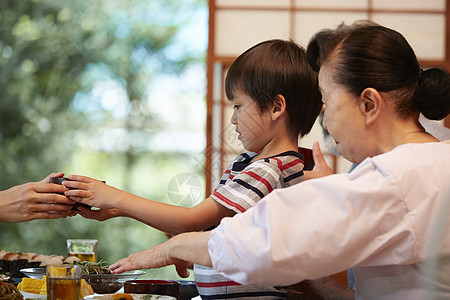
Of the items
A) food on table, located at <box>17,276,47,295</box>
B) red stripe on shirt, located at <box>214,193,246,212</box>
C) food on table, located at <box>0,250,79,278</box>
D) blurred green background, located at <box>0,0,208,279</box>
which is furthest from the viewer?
blurred green background, located at <box>0,0,208,279</box>

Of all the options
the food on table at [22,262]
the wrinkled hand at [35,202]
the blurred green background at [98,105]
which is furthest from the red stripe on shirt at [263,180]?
the blurred green background at [98,105]

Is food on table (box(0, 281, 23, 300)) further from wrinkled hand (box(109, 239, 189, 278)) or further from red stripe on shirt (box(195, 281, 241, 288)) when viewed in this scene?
red stripe on shirt (box(195, 281, 241, 288))

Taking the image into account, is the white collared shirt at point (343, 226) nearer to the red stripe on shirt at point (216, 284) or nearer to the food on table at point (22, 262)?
the red stripe on shirt at point (216, 284)

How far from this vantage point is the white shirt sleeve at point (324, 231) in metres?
0.84

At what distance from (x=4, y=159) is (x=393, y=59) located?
5773 millimetres

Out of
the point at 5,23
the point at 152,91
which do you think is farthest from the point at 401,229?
the point at 5,23

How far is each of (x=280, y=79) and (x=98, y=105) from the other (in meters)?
A: 5.19

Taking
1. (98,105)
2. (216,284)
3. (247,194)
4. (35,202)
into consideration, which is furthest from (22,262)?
(98,105)

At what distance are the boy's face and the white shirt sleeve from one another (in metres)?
0.63

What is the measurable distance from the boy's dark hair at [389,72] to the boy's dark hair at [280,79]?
0.35 m

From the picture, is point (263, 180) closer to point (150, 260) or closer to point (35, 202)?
point (150, 260)

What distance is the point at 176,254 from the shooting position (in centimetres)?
106

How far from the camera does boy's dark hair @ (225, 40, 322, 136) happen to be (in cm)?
150

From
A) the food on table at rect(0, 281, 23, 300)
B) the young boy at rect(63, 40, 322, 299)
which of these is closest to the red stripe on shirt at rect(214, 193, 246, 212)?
the young boy at rect(63, 40, 322, 299)
